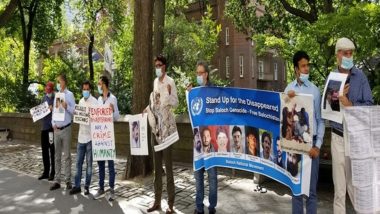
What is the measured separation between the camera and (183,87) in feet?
39.2

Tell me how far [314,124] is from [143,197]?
12.0 ft

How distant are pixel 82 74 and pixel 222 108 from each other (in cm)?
2060

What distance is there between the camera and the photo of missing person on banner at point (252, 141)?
18.7 ft

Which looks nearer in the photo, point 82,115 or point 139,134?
point 139,134

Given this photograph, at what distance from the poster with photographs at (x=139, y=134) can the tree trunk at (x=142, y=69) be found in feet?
4.51

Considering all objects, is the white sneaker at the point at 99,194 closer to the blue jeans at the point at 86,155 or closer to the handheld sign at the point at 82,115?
the blue jeans at the point at 86,155

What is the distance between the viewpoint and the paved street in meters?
6.57

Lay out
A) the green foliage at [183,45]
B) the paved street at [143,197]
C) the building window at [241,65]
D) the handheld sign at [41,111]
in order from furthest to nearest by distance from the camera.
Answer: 1. the building window at [241,65]
2. the green foliage at [183,45]
3. the handheld sign at [41,111]
4. the paved street at [143,197]

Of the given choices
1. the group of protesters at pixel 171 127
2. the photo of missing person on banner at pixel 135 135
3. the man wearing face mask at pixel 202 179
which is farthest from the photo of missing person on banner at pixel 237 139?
the photo of missing person on banner at pixel 135 135

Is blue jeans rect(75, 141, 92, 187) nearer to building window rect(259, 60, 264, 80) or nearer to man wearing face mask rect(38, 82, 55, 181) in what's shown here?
man wearing face mask rect(38, 82, 55, 181)

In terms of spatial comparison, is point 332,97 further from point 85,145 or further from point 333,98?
point 85,145

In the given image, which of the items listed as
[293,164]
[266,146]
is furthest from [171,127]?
[293,164]

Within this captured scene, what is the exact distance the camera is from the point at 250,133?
580cm

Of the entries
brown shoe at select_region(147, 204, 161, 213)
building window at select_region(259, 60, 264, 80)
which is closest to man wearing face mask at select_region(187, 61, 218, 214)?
brown shoe at select_region(147, 204, 161, 213)
